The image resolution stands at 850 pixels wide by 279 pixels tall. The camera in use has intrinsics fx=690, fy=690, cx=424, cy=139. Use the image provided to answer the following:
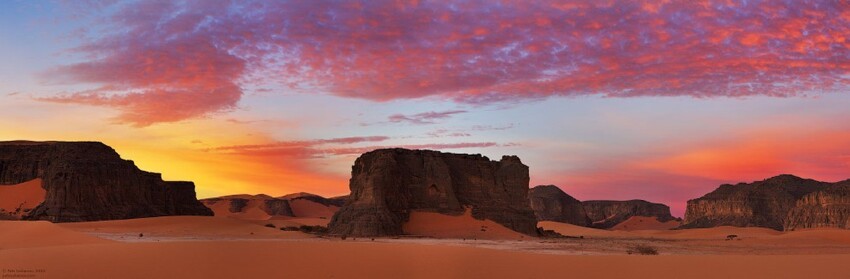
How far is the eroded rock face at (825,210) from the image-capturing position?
98.1 meters

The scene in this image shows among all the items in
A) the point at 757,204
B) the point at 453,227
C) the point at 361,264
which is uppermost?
the point at 757,204

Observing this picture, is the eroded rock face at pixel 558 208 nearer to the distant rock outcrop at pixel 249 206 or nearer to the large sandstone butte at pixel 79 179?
the distant rock outcrop at pixel 249 206

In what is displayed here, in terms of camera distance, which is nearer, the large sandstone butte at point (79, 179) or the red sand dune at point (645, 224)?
the large sandstone butte at point (79, 179)

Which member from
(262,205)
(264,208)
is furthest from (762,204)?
(262,205)

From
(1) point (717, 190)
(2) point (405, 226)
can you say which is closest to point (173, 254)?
(2) point (405, 226)

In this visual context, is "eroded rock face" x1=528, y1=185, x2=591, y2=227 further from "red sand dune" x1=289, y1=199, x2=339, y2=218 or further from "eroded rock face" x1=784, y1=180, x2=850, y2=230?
"red sand dune" x1=289, y1=199, x2=339, y2=218

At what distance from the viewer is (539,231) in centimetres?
7306

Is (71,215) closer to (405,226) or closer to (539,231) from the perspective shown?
(405,226)

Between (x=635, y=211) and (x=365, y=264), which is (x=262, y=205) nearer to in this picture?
(x=635, y=211)

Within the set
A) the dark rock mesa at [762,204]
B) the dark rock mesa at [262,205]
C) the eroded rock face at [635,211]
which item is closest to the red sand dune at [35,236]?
the dark rock mesa at [762,204]

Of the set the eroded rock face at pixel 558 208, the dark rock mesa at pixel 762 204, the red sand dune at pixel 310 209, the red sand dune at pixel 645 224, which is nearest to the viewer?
the dark rock mesa at pixel 762 204

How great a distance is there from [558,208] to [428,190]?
3550 inches

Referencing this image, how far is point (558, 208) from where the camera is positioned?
152 metres

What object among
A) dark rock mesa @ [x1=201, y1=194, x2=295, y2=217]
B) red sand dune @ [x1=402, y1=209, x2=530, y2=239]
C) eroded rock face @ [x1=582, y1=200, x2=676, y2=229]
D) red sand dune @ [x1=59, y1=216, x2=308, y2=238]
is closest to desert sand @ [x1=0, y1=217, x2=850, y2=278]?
red sand dune @ [x1=402, y1=209, x2=530, y2=239]
